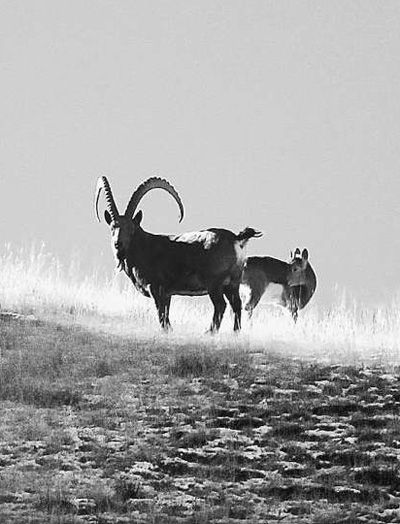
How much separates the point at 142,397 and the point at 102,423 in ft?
4.30

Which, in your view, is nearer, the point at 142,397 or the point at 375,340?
the point at 142,397

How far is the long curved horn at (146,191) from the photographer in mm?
23938

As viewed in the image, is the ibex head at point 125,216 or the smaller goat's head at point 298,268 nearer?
the ibex head at point 125,216

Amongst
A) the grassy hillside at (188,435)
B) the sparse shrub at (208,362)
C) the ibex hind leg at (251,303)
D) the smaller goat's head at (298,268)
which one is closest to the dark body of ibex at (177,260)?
the grassy hillside at (188,435)

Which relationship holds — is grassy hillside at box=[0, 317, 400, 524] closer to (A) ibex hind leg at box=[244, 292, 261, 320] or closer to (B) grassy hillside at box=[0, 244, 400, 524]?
(B) grassy hillside at box=[0, 244, 400, 524]

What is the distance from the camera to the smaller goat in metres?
26.1

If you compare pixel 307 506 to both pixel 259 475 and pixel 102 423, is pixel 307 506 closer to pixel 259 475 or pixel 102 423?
pixel 259 475

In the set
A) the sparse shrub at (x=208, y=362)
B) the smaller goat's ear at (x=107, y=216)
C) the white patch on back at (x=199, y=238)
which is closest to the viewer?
the sparse shrub at (x=208, y=362)

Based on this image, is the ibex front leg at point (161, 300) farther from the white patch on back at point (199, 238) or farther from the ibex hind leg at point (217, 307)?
the white patch on back at point (199, 238)

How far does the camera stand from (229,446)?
61.3 ft

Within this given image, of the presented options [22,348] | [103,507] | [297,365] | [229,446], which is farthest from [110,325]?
[103,507]

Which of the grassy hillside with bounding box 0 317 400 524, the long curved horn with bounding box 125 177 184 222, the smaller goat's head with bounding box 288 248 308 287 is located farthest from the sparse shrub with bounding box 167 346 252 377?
the smaller goat's head with bounding box 288 248 308 287

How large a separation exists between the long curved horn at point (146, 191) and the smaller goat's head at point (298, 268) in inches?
145

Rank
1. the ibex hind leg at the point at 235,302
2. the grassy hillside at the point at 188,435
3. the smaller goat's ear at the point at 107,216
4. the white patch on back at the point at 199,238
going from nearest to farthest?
the grassy hillside at the point at 188,435, the white patch on back at the point at 199,238, the ibex hind leg at the point at 235,302, the smaller goat's ear at the point at 107,216
